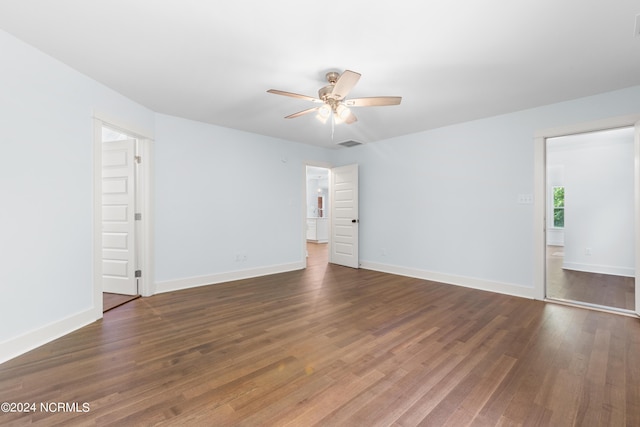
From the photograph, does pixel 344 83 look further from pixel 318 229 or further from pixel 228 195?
pixel 318 229

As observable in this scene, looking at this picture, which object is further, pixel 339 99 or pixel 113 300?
pixel 113 300

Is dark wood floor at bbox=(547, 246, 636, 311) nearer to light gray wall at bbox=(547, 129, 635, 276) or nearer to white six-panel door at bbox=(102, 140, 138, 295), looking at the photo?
light gray wall at bbox=(547, 129, 635, 276)

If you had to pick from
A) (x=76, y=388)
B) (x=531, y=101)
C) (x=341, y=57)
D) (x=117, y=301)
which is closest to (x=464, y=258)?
(x=531, y=101)

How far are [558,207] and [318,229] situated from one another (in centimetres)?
742

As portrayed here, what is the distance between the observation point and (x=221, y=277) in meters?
4.46

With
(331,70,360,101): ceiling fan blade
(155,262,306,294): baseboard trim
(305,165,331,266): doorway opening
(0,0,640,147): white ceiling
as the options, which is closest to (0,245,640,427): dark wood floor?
(155,262,306,294): baseboard trim

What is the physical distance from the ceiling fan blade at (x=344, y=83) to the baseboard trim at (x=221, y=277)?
330 centimetres

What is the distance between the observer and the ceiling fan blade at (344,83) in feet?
7.39

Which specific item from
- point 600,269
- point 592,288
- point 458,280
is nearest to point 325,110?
point 458,280

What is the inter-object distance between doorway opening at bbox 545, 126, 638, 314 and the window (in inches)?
105

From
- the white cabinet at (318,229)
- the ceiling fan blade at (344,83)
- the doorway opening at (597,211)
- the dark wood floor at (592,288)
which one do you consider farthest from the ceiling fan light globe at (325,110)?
the white cabinet at (318,229)

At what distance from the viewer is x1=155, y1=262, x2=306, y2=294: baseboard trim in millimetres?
3951

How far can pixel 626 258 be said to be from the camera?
4.97 metres

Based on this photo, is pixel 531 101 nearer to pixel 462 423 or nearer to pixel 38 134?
pixel 462 423
